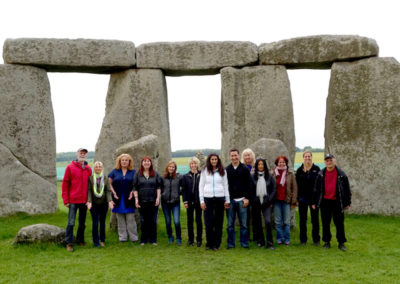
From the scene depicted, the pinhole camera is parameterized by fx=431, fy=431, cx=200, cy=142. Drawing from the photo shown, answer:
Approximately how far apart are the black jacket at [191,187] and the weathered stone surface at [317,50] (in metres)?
5.22

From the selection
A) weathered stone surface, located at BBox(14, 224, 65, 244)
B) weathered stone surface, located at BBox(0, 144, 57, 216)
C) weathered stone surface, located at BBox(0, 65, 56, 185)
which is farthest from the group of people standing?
weathered stone surface, located at BBox(0, 65, 56, 185)

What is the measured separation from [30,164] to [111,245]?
471 cm

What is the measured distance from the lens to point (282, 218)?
748 centimetres

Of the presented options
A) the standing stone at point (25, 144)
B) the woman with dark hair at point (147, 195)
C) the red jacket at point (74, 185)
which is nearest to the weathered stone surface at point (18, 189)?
the standing stone at point (25, 144)

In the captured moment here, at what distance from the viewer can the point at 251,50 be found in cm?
1145

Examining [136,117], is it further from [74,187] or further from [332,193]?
[332,193]

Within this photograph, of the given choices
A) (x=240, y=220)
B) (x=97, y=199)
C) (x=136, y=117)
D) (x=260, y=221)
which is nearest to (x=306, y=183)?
(x=260, y=221)

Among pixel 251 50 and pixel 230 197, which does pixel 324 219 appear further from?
pixel 251 50

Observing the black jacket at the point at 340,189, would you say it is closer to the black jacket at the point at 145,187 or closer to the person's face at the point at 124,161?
the black jacket at the point at 145,187

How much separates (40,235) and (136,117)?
4865 mm

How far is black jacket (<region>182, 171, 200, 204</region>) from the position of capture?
7.37 m

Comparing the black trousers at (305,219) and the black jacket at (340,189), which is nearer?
the black jacket at (340,189)

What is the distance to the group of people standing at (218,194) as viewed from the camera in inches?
277

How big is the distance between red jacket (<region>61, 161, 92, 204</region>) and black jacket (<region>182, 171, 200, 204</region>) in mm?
1666
